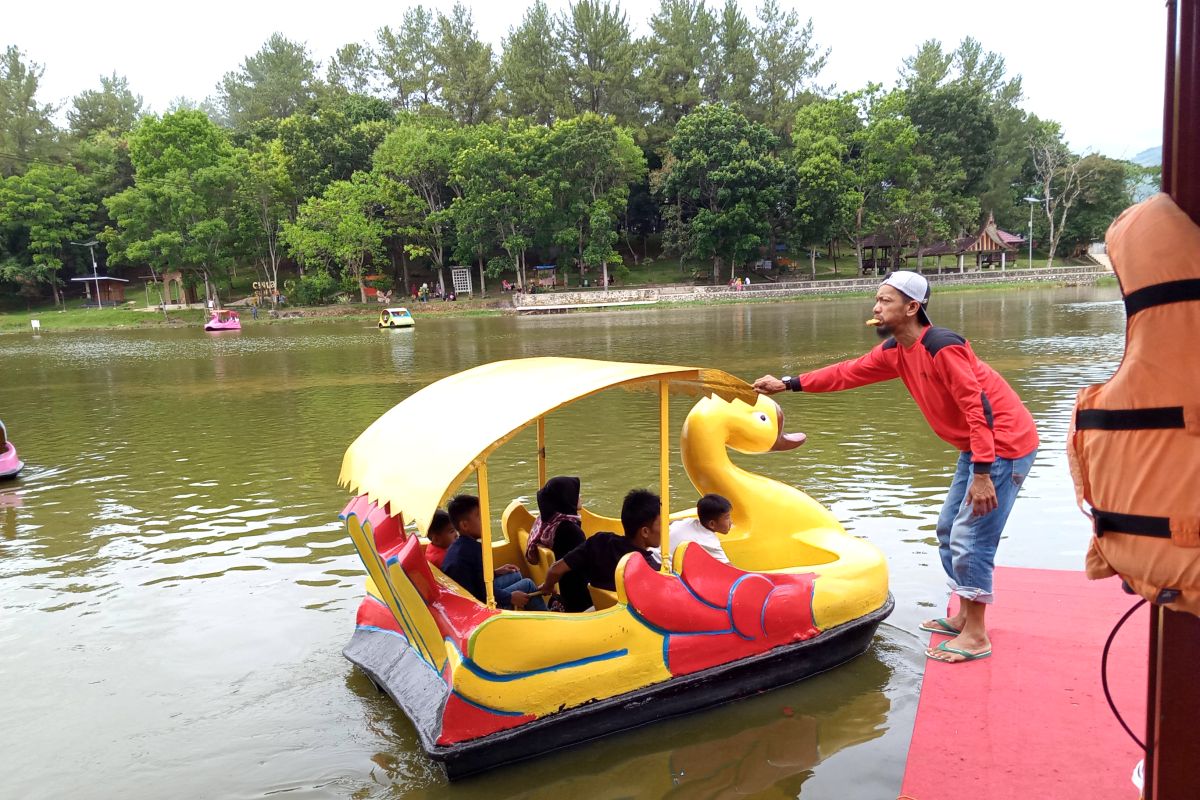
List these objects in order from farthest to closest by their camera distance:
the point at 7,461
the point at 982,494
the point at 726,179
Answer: the point at 726,179, the point at 7,461, the point at 982,494

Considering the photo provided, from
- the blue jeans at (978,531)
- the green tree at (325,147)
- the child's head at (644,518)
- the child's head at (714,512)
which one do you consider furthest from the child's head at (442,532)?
the green tree at (325,147)

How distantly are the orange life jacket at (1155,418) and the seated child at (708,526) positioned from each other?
2.65 metres

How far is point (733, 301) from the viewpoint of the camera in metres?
44.9

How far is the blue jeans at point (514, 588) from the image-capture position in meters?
A: 4.55

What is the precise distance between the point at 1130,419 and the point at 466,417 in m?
2.84

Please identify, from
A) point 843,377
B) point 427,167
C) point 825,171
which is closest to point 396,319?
point 427,167

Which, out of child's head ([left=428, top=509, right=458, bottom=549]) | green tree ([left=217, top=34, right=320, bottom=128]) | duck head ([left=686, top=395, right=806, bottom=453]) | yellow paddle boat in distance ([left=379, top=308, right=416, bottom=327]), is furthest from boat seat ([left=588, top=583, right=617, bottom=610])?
green tree ([left=217, top=34, right=320, bottom=128])

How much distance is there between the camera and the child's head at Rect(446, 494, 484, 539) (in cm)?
450

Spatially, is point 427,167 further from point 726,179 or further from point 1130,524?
point 1130,524

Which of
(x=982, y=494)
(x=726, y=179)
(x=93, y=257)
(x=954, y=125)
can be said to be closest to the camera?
(x=982, y=494)

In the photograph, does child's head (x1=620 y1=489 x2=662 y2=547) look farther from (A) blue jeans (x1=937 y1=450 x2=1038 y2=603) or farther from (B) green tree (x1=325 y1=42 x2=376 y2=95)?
(B) green tree (x1=325 y1=42 x2=376 y2=95)

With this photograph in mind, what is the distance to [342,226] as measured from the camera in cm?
4609

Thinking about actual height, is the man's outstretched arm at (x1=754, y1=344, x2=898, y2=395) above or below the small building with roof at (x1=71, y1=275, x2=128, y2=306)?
below

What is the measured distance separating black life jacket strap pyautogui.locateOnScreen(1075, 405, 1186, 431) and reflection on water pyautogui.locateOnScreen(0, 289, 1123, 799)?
7.69 ft
